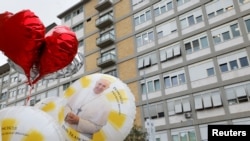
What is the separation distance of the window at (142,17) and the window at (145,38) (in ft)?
3.89

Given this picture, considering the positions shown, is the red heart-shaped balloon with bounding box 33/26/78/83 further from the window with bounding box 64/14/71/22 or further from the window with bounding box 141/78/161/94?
the window with bounding box 64/14/71/22

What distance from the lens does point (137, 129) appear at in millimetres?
16938

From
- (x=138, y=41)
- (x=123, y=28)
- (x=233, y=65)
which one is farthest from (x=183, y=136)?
(x=123, y=28)

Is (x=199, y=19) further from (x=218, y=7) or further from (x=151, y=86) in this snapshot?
(x=151, y=86)

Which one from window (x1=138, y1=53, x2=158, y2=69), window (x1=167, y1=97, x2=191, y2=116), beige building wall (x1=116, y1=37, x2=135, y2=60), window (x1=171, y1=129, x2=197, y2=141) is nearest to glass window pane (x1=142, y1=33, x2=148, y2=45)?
beige building wall (x1=116, y1=37, x2=135, y2=60)

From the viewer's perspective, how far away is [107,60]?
24125mm

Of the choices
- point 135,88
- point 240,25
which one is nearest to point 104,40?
point 135,88

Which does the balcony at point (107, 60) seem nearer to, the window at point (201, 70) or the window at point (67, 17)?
the window at point (201, 70)

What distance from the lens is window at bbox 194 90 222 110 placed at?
57.6 feet

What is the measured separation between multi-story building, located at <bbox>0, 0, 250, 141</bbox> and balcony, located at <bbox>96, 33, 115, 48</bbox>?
9cm

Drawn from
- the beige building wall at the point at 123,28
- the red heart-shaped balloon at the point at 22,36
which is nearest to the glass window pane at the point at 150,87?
the beige building wall at the point at 123,28

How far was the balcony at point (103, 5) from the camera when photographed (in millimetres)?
26656

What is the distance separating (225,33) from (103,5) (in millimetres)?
12311

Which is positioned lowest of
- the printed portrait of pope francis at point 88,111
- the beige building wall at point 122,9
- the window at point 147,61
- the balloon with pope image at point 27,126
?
the balloon with pope image at point 27,126
